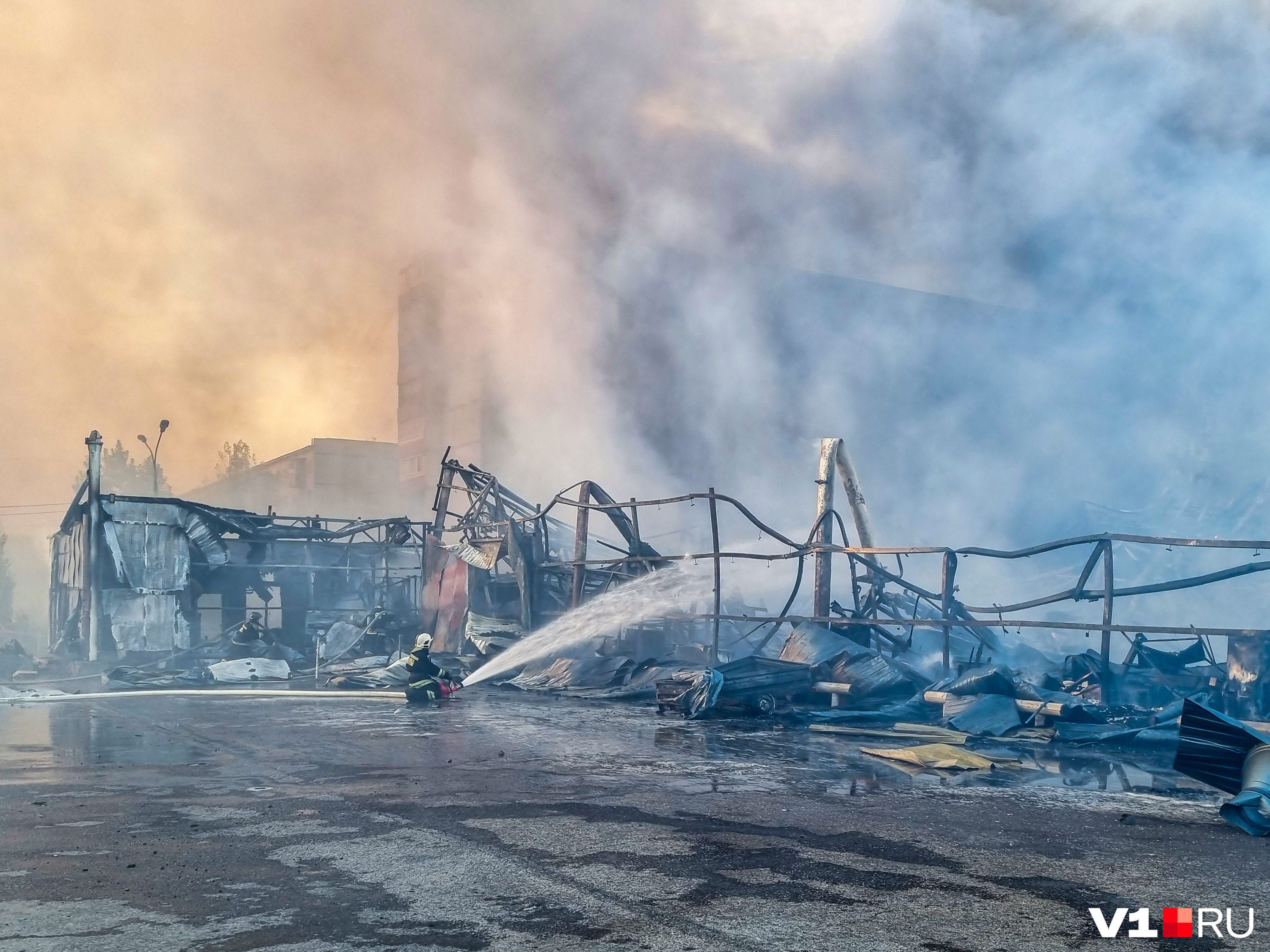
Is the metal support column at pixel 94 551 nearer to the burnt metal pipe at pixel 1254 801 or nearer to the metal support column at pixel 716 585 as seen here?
the metal support column at pixel 716 585

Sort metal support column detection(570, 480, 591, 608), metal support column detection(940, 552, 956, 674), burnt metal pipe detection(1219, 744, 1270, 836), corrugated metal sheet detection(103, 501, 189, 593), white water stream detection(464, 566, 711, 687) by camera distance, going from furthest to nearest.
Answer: corrugated metal sheet detection(103, 501, 189, 593), metal support column detection(570, 480, 591, 608), white water stream detection(464, 566, 711, 687), metal support column detection(940, 552, 956, 674), burnt metal pipe detection(1219, 744, 1270, 836)

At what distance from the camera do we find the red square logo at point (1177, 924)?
356cm

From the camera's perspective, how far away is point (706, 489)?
28016 millimetres

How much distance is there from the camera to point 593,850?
4.70 meters

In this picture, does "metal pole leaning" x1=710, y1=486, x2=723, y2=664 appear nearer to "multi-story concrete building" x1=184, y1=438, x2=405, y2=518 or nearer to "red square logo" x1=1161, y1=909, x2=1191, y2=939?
"red square logo" x1=1161, y1=909, x2=1191, y2=939

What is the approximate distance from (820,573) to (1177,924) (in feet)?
25.9

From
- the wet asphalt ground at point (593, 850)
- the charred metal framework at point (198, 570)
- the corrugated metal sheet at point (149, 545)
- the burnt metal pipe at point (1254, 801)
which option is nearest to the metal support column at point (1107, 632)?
the wet asphalt ground at point (593, 850)

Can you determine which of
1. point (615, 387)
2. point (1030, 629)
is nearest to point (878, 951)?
point (1030, 629)

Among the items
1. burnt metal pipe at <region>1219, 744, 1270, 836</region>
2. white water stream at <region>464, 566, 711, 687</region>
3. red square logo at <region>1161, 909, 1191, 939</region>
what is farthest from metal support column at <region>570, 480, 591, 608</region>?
red square logo at <region>1161, 909, 1191, 939</region>

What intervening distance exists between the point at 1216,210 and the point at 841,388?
918cm

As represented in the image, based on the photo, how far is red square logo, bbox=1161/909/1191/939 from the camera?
3562 millimetres

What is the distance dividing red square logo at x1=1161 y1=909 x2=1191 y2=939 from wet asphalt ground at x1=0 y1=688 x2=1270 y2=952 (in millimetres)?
68

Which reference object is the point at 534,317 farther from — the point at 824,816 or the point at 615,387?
the point at 824,816

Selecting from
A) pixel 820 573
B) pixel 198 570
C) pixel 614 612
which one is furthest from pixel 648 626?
pixel 198 570
